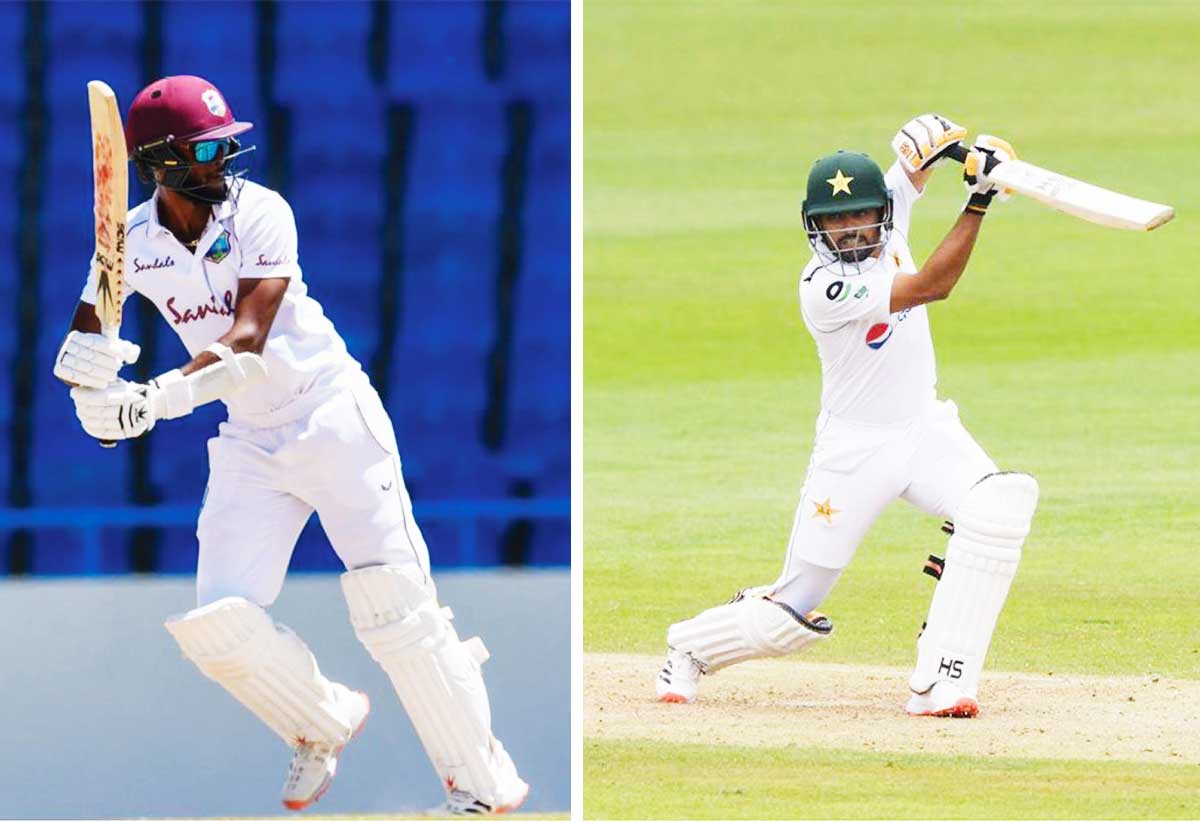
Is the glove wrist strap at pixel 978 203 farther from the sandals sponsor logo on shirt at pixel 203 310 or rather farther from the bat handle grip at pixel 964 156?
the sandals sponsor logo on shirt at pixel 203 310

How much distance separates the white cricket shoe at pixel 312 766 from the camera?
5.75 metres

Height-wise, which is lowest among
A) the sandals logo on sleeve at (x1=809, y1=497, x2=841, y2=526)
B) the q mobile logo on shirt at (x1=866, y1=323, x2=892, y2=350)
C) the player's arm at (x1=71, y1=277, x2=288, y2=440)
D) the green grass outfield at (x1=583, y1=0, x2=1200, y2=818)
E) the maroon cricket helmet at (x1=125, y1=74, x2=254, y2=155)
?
the green grass outfield at (x1=583, y1=0, x2=1200, y2=818)

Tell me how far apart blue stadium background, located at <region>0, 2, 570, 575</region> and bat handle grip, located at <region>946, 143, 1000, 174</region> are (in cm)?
236

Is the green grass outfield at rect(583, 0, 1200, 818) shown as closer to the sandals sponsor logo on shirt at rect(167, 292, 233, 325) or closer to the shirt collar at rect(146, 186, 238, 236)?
the sandals sponsor logo on shirt at rect(167, 292, 233, 325)

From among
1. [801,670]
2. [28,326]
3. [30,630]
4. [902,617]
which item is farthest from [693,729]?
[28,326]

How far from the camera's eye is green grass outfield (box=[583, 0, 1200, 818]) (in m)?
7.71

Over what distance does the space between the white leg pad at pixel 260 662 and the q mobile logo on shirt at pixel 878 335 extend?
169 cm

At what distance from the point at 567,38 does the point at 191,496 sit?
6.84 ft

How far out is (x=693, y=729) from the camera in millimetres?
6164

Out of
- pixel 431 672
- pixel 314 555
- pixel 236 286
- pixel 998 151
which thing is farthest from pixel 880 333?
pixel 314 555

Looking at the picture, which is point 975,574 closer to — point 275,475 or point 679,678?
point 679,678

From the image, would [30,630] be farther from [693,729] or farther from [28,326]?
[693,729]

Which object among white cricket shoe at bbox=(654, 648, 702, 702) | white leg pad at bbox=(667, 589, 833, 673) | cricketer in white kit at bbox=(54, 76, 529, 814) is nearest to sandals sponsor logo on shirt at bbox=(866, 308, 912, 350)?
white leg pad at bbox=(667, 589, 833, 673)

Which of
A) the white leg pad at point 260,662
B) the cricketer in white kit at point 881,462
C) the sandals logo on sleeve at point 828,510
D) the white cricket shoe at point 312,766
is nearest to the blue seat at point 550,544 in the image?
the cricketer in white kit at point 881,462
